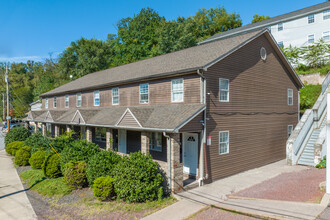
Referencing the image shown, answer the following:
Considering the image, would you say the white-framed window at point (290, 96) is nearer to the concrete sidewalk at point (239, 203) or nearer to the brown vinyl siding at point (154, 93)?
the concrete sidewalk at point (239, 203)

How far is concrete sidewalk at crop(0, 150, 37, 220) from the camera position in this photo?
1020 centimetres

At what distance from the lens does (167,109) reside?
13.9m

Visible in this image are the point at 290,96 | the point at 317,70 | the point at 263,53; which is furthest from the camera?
the point at 317,70

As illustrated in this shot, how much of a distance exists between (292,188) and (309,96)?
17370 mm

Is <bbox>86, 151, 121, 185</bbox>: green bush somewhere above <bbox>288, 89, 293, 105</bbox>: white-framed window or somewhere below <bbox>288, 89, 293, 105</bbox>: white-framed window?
below

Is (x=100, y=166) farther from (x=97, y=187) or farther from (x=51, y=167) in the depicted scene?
(x=51, y=167)

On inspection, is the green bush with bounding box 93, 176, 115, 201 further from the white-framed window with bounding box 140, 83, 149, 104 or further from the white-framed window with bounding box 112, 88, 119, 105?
the white-framed window with bounding box 112, 88, 119, 105

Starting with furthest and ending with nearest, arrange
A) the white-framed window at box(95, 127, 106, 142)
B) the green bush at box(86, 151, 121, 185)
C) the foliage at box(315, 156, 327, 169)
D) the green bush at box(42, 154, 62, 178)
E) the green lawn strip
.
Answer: the green lawn strip
the white-framed window at box(95, 127, 106, 142)
the green bush at box(42, 154, 62, 178)
the foliage at box(315, 156, 327, 169)
the green bush at box(86, 151, 121, 185)

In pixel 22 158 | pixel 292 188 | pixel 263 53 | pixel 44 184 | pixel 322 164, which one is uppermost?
pixel 263 53

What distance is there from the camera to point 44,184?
13922 mm

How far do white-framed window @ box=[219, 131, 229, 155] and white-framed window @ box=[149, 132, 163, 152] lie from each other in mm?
3612

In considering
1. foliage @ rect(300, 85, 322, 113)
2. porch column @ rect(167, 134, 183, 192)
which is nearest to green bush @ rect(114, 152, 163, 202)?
porch column @ rect(167, 134, 183, 192)

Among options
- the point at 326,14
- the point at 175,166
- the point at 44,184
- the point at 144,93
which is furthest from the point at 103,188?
the point at 326,14

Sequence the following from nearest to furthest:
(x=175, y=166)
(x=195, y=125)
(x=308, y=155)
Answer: (x=175, y=166)
(x=195, y=125)
(x=308, y=155)
